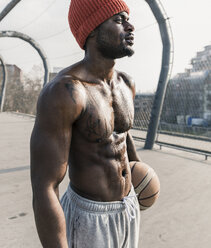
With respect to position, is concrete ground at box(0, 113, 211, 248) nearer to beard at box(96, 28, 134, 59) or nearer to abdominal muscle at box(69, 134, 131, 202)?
abdominal muscle at box(69, 134, 131, 202)

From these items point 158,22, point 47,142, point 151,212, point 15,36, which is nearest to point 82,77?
point 47,142

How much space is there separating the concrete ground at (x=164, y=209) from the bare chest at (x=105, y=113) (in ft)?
4.65

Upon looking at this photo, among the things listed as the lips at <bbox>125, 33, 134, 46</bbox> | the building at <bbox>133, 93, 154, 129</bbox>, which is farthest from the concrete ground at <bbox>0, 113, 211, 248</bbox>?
the building at <bbox>133, 93, 154, 129</bbox>

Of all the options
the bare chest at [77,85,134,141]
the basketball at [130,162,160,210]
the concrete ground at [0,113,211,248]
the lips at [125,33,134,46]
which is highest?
the lips at [125,33,134,46]

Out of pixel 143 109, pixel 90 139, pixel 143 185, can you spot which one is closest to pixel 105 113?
pixel 90 139

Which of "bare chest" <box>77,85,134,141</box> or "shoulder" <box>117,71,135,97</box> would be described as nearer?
"bare chest" <box>77,85,134,141</box>

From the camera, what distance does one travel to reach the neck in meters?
1.20

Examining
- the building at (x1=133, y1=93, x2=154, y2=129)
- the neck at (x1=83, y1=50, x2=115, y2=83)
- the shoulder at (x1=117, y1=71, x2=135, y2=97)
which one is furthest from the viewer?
the building at (x1=133, y1=93, x2=154, y2=129)

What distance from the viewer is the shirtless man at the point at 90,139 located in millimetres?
934

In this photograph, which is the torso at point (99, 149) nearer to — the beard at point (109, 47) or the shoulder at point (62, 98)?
the shoulder at point (62, 98)

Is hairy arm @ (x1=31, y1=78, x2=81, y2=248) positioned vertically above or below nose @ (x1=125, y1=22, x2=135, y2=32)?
below

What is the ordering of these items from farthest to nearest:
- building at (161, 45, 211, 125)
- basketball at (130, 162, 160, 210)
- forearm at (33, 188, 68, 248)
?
1. building at (161, 45, 211, 125)
2. basketball at (130, 162, 160, 210)
3. forearm at (33, 188, 68, 248)

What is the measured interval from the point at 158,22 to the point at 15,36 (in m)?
12.1

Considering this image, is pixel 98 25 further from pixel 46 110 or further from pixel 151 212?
pixel 151 212
